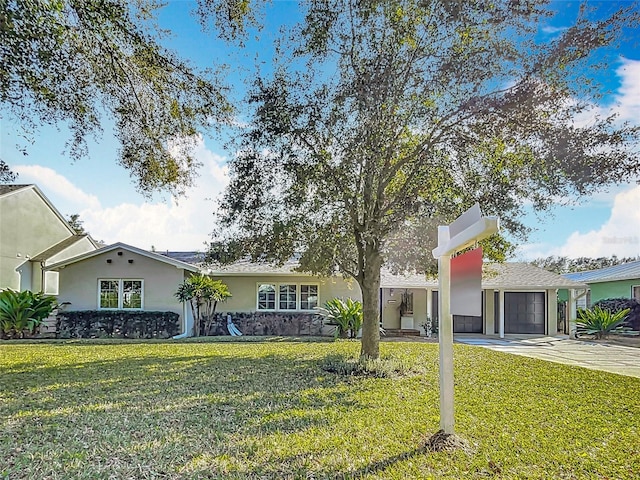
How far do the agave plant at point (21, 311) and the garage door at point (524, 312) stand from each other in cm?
1831

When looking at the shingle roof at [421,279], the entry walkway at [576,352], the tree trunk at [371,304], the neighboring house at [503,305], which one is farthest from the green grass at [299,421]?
the neighboring house at [503,305]

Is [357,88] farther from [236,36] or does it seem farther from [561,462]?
[561,462]

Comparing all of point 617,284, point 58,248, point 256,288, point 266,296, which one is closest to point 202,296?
point 256,288

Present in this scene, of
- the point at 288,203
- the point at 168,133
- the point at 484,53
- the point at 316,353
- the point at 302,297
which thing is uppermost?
the point at 484,53

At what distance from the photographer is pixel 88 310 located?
1736 cm

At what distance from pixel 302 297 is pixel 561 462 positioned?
1473 centimetres

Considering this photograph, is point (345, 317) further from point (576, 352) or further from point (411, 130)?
point (411, 130)

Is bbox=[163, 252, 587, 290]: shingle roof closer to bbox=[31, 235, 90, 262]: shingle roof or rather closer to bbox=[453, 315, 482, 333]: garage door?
bbox=[453, 315, 482, 333]: garage door

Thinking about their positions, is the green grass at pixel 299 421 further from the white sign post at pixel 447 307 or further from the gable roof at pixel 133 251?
the gable roof at pixel 133 251

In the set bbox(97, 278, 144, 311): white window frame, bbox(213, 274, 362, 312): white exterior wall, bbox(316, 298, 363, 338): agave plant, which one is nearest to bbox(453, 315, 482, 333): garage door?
bbox(213, 274, 362, 312): white exterior wall

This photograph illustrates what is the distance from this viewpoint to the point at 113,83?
7.49 m

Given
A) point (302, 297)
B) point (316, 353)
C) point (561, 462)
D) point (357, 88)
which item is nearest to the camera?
point (561, 462)

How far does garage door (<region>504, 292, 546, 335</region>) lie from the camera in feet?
66.5

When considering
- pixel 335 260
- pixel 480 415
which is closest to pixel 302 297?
pixel 335 260
